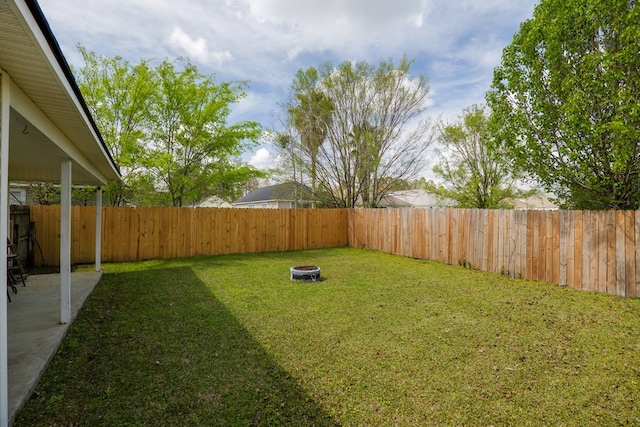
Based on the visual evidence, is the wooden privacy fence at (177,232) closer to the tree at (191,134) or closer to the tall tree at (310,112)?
the tree at (191,134)

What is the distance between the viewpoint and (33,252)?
8281mm

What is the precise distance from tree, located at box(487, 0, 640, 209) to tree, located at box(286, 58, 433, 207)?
685 cm

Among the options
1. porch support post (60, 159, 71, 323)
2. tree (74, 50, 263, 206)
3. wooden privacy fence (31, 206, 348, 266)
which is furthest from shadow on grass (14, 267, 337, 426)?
tree (74, 50, 263, 206)

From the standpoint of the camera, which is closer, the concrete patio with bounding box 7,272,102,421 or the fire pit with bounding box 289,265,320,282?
the concrete patio with bounding box 7,272,102,421

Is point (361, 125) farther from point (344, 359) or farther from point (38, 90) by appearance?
point (38, 90)

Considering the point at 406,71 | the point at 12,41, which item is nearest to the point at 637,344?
the point at 12,41

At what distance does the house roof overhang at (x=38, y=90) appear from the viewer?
1636 millimetres

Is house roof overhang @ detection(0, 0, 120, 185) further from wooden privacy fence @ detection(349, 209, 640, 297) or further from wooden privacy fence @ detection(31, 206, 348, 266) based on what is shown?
wooden privacy fence @ detection(349, 209, 640, 297)

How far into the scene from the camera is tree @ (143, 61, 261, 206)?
439 inches

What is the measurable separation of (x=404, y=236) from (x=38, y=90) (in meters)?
9.55

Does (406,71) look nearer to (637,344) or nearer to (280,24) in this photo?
(280,24)

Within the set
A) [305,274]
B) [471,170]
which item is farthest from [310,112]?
[305,274]

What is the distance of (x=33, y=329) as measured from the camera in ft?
12.3

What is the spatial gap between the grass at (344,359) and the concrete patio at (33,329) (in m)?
0.11
